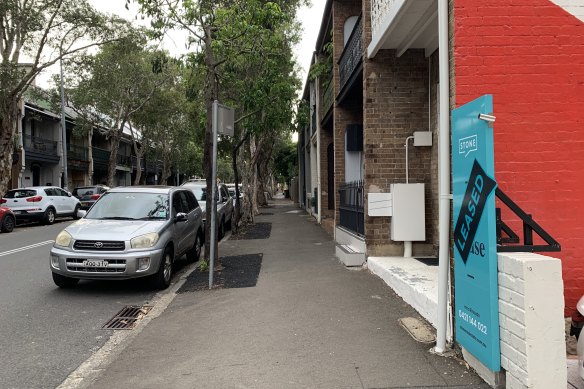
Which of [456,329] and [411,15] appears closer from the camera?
[456,329]

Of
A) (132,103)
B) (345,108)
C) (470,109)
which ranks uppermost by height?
(132,103)

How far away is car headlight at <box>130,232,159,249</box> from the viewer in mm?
7172

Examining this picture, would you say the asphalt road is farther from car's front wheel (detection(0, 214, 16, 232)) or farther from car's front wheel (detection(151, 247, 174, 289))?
car's front wheel (detection(0, 214, 16, 232))

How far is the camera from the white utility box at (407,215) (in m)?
7.96

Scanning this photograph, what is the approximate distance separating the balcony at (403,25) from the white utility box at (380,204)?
238cm

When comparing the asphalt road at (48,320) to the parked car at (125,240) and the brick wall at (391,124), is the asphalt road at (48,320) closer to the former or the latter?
the parked car at (125,240)

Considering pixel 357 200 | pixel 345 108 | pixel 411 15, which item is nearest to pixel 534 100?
pixel 411 15

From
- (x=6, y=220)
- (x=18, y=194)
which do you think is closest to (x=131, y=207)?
(x=6, y=220)

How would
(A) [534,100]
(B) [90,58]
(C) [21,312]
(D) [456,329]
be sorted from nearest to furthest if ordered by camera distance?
(D) [456,329]
(A) [534,100]
(C) [21,312]
(B) [90,58]

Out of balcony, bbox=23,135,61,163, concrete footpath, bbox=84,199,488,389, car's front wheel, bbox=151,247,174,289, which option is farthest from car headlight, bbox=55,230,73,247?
balcony, bbox=23,135,61,163

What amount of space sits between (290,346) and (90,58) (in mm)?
22011

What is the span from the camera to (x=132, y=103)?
96.9 ft

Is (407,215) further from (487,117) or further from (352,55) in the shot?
(487,117)

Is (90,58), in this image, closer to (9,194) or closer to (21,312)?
(9,194)
